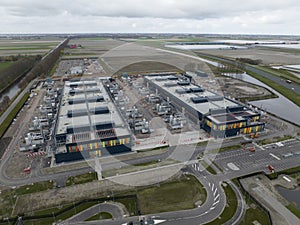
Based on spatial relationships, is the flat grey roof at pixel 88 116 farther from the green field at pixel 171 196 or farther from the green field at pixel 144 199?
the green field at pixel 171 196

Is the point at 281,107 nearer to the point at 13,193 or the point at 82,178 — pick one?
the point at 82,178

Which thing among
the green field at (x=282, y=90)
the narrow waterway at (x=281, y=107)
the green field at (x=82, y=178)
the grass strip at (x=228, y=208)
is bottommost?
the grass strip at (x=228, y=208)

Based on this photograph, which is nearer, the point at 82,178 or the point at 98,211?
the point at 98,211

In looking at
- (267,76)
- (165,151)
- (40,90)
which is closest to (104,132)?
(165,151)

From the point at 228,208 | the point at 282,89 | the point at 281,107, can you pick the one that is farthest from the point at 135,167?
the point at 282,89

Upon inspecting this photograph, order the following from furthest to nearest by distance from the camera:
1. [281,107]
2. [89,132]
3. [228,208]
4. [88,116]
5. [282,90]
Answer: [282,90], [281,107], [88,116], [89,132], [228,208]

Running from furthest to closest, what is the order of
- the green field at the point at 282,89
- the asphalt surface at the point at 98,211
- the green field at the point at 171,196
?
the green field at the point at 282,89 → the green field at the point at 171,196 → the asphalt surface at the point at 98,211

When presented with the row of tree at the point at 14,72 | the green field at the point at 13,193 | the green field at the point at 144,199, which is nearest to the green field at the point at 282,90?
the green field at the point at 144,199

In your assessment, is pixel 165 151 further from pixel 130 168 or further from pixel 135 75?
pixel 135 75
